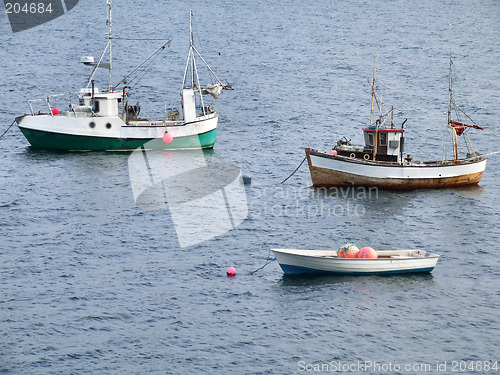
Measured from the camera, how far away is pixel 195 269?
51406 millimetres

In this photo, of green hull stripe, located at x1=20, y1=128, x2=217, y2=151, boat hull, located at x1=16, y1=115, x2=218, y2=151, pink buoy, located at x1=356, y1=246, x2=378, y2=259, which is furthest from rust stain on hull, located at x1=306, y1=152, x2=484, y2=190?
pink buoy, located at x1=356, y1=246, x2=378, y2=259

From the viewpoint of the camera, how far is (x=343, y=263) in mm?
49438

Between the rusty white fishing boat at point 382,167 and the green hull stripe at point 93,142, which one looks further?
the green hull stripe at point 93,142

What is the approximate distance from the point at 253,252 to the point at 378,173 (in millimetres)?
18010

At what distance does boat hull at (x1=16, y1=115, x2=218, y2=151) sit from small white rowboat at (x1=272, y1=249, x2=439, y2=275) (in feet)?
104

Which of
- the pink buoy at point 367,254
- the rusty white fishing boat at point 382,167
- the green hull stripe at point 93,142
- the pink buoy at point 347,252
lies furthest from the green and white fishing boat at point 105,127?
the pink buoy at point 367,254

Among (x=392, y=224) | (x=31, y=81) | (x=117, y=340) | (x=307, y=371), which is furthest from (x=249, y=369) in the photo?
(x=31, y=81)

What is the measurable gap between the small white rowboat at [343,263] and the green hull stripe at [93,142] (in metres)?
31.8

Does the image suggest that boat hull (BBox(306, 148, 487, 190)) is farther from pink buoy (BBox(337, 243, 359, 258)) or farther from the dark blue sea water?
pink buoy (BBox(337, 243, 359, 258))

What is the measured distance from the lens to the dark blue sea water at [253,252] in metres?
41.8

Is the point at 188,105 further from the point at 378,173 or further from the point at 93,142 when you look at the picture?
the point at 378,173

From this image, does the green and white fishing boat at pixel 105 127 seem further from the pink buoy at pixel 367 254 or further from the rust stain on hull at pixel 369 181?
the pink buoy at pixel 367 254

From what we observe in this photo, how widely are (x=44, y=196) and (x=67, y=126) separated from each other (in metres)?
13.4

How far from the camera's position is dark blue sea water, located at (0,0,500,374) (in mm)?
41812
